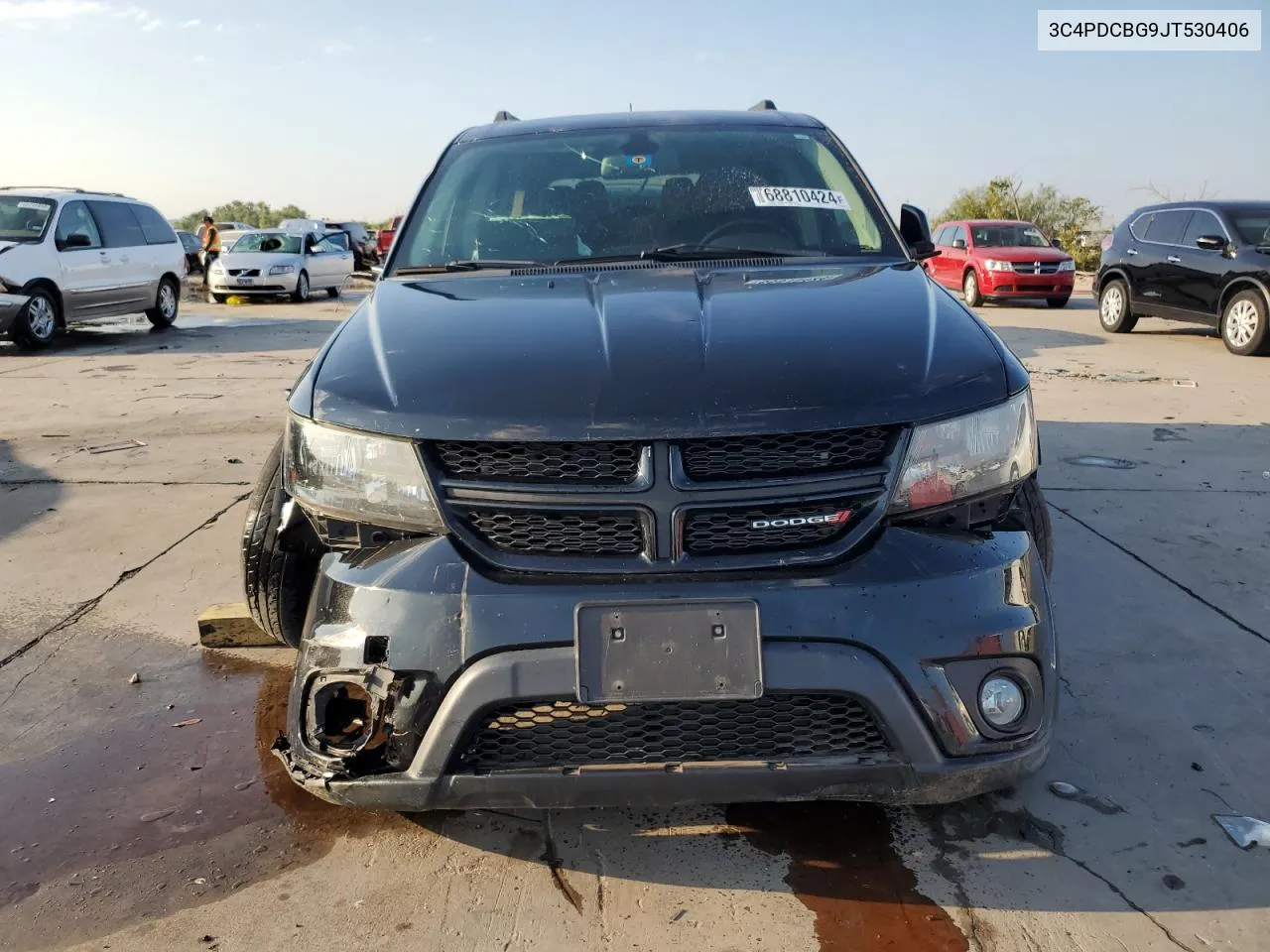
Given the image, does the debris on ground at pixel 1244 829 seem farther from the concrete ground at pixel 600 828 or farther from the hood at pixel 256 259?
the hood at pixel 256 259

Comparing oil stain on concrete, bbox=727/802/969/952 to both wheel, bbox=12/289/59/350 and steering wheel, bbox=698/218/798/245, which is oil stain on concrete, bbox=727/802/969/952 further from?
wheel, bbox=12/289/59/350

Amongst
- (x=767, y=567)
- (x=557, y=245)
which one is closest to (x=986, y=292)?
(x=557, y=245)

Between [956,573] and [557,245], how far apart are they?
167 cm

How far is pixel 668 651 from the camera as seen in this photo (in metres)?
1.92

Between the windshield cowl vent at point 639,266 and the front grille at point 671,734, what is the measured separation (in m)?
1.38

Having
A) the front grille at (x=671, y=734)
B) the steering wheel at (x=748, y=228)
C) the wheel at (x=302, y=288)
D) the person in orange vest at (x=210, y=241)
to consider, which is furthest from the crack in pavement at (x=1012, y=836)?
the person in orange vest at (x=210, y=241)

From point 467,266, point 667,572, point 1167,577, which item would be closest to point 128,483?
point 467,266

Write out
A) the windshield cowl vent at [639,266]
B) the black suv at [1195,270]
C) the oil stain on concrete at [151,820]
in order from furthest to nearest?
the black suv at [1195,270] → the windshield cowl vent at [639,266] → the oil stain on concrete at [151,820]

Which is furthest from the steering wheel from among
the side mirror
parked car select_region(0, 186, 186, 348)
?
parked car select_region(0, 186, 186, 348)

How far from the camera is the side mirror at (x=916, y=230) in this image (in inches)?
140

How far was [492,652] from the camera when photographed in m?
1.93

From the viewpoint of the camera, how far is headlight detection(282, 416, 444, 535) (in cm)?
206

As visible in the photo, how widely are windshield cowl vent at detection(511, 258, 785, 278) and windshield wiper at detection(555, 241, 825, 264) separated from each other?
1.0 inches

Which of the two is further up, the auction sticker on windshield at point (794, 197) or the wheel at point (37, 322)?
the auction sticker on windshield at point (794, 197)
